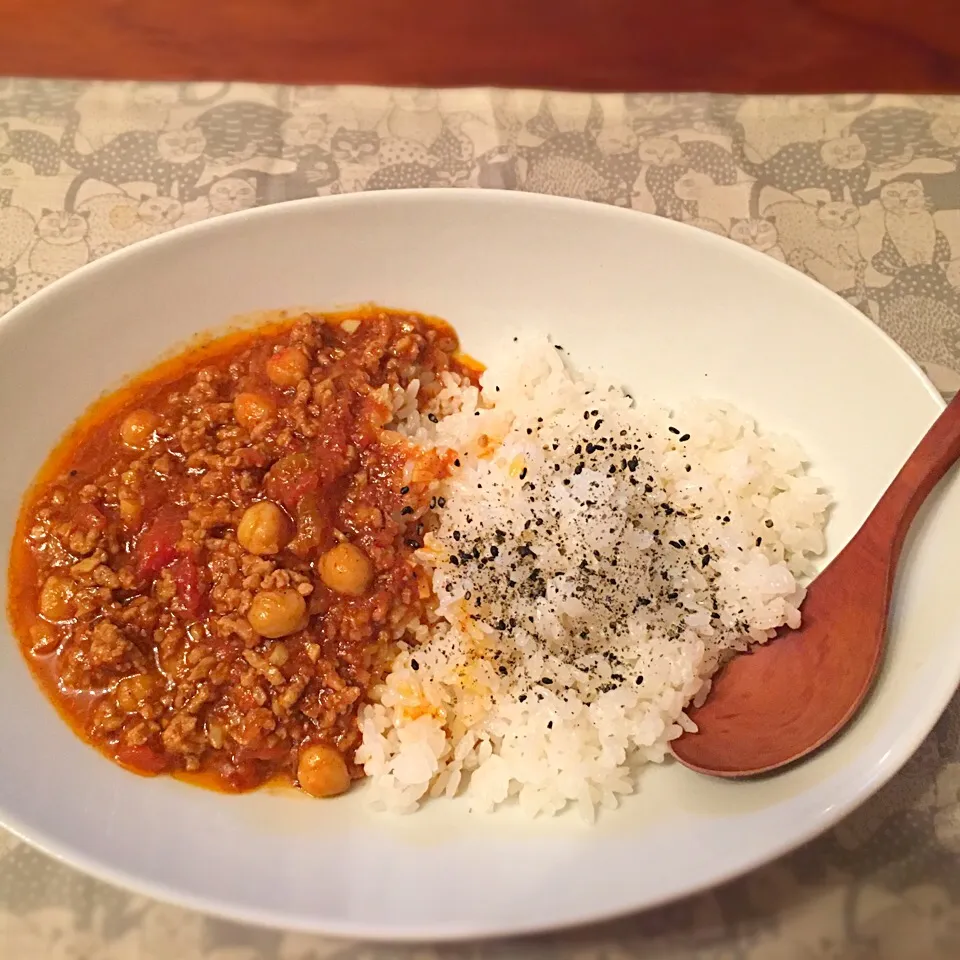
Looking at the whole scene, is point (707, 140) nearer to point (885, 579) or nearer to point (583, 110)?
point (583, 110)

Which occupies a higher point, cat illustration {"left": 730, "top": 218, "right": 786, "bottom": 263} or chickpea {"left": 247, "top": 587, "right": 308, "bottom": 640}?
cat illustration {"left": 730, "top": 218, "right": 786, "bottom": 263}

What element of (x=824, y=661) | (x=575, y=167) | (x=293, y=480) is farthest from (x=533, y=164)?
(x=824, y=661)

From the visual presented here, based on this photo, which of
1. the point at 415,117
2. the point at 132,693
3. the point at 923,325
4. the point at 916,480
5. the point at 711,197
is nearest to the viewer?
the point at 916,480

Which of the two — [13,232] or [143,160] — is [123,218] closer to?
[143,160]

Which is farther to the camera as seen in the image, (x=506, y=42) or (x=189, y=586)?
(x=506, y=42)

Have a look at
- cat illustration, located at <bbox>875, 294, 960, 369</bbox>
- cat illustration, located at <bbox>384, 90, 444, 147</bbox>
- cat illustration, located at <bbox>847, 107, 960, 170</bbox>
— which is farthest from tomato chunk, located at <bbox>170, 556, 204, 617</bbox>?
cat illustration, located at <bbox>847, 107, 960, 170</bbox>

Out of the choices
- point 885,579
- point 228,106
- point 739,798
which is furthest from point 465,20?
point 739,798

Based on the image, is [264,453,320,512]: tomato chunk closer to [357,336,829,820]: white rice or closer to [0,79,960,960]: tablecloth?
[357,336,829,820]: white rice
